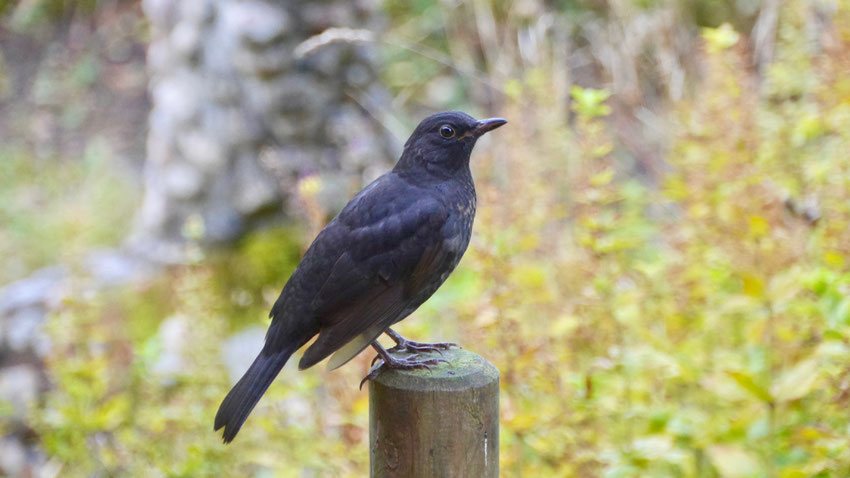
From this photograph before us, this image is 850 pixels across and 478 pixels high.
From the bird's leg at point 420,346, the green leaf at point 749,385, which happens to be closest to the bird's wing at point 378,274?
the bird's leg at point 420,346

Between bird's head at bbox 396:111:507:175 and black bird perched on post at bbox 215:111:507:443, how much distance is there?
0.25 feet

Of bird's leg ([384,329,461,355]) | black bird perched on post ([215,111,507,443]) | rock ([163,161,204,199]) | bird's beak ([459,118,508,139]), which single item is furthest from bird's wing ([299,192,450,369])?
rock ([163,161,204,199])

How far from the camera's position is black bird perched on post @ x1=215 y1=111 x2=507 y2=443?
2.02 m

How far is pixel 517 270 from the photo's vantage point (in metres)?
2.89

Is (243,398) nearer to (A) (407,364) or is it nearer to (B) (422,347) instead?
(A) (407,364)

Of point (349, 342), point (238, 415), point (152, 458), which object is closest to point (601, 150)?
point (349, 342)

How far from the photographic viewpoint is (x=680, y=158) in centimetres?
288

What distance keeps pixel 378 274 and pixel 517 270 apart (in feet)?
3.07

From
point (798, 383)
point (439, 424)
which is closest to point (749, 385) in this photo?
point (798, 383)

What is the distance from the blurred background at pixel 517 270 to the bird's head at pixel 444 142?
0.26 m

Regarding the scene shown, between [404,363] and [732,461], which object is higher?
[404,363]

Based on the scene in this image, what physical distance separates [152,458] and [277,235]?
4.92ft

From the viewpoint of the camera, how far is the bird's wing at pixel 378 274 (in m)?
2.03

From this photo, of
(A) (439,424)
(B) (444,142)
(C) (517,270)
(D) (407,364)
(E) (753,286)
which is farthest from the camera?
(C) (517,270)
